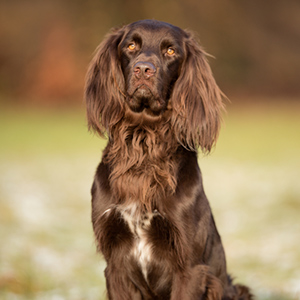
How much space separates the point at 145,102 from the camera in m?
3.81

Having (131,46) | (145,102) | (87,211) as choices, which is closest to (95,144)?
(87,211)

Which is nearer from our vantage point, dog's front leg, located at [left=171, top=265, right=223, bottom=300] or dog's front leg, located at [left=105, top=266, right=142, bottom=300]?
dog's front leg, located at [left=171, top=265, right=223, bottom=300]

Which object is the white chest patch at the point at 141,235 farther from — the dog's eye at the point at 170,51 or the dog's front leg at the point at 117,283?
the dog's eye at the point at 170,51

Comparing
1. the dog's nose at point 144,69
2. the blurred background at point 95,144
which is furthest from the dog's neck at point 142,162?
the blurred background at point 95,144

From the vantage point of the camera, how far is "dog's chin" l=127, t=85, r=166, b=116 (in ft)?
12.2

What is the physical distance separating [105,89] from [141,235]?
3.22ft

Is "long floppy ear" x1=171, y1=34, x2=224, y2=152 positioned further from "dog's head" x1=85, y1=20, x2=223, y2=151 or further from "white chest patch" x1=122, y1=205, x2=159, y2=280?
"white chest patch" x1=122, y1=205, x2=159, y2=280

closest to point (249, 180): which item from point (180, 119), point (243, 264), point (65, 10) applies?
point (243, 264)

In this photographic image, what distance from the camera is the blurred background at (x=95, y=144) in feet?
19.9

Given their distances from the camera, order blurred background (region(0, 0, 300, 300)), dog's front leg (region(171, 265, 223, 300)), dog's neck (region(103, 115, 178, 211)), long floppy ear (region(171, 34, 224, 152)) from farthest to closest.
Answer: blurred background (region(0, 0, 300, 300)) → long floppy ear (region(171, 34, 224, 152)) → dog's neck (region(103, 115, 178, 211)) → dog's front leg (region(171, 265, 223, 300))

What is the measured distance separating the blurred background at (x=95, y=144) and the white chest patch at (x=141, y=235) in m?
1.04

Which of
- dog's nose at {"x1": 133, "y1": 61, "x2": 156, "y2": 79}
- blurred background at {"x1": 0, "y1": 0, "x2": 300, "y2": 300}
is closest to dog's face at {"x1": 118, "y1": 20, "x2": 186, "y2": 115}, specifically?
dog's nose at {"x1": 133, "y1": 61, "x2": 156, "y2": 79}

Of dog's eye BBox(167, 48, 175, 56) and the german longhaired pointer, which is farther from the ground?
dog's eye BBox(167, 48, 175, 56)

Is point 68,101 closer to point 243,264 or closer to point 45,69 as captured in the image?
point 45,69
